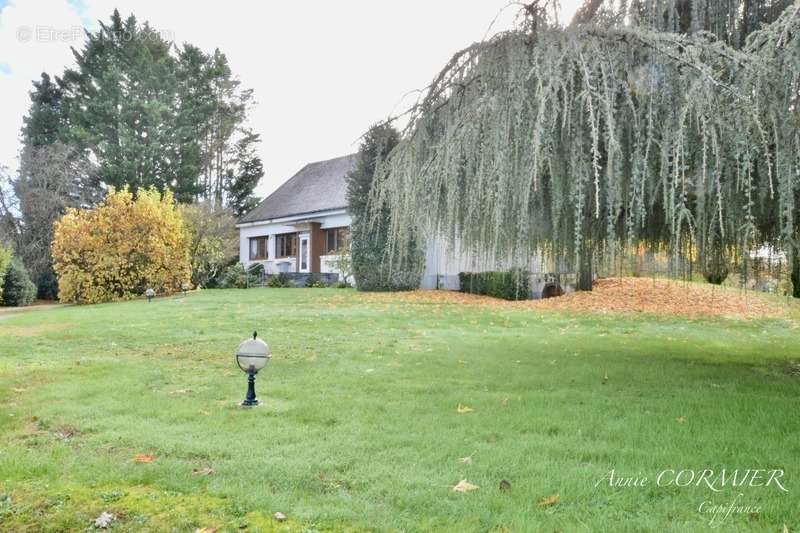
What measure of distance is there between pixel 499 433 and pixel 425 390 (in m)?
1.56

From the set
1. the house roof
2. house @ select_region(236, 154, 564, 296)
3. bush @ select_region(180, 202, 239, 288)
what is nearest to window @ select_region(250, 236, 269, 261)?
house @ select_region(236, 154, 564, 296)

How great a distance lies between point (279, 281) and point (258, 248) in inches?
248

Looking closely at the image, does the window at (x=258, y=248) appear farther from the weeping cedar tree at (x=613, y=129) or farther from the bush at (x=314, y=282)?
the weeping cedar tree at (x=613, y=129)

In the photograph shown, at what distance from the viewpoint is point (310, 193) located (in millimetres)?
27641

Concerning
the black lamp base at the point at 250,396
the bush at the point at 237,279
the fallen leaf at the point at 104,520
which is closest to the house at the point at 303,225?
the bush at the point at 237,279

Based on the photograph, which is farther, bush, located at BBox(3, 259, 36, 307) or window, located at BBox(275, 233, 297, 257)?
window, located at BBox(275, 233, 297, 257)

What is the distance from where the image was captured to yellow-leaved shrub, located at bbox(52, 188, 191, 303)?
18.4 metres

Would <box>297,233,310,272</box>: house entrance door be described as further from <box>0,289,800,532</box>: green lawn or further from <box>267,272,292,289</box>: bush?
<box>0,289,800,532</box>: green lawn

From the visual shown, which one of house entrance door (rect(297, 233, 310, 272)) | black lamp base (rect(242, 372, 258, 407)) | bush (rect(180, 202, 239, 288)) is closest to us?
black lamp base (rect(242, 372, 258, 407))

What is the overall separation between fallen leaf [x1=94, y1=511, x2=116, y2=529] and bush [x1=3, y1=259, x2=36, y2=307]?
22856mm

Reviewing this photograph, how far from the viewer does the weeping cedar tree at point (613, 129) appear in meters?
3.52

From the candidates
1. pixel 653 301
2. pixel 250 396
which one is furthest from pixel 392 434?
pixel 653 301

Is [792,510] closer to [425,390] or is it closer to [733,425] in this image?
[733,425]

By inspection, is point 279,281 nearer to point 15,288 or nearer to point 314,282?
point 314,282
